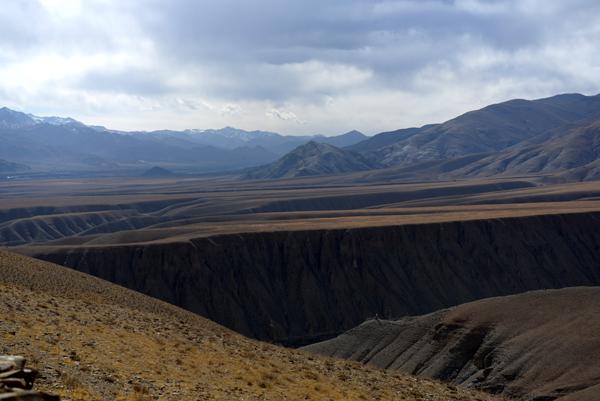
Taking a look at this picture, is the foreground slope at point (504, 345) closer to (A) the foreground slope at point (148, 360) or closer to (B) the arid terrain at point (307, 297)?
(B) the arid terrain at point (307, 297)

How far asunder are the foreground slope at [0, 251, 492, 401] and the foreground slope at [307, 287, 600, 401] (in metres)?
8.71

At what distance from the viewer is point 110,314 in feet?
99.6

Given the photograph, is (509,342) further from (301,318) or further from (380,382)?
(301,318)

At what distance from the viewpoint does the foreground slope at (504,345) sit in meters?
36.5

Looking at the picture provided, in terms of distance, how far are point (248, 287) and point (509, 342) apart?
44604mm

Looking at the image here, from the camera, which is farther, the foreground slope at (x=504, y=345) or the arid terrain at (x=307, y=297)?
the foreground slope at (x=504, y=345)

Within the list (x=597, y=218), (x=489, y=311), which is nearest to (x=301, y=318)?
(x=489, y=311)

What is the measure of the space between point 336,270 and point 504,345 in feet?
148

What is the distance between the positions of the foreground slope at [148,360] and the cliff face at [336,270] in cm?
4199

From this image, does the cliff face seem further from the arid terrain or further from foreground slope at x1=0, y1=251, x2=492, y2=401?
foreground slope at x1=0, y1=251, x2=492, y2=401

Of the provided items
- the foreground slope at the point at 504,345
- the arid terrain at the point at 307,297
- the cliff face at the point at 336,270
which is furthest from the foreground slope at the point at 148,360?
the cliff face at the point at 336,270

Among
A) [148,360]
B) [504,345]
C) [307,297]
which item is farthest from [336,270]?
[148,360]

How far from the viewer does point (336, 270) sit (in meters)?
86.2

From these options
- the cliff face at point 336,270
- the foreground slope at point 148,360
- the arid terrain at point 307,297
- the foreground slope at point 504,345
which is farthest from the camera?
the cliff face at point 336,270
